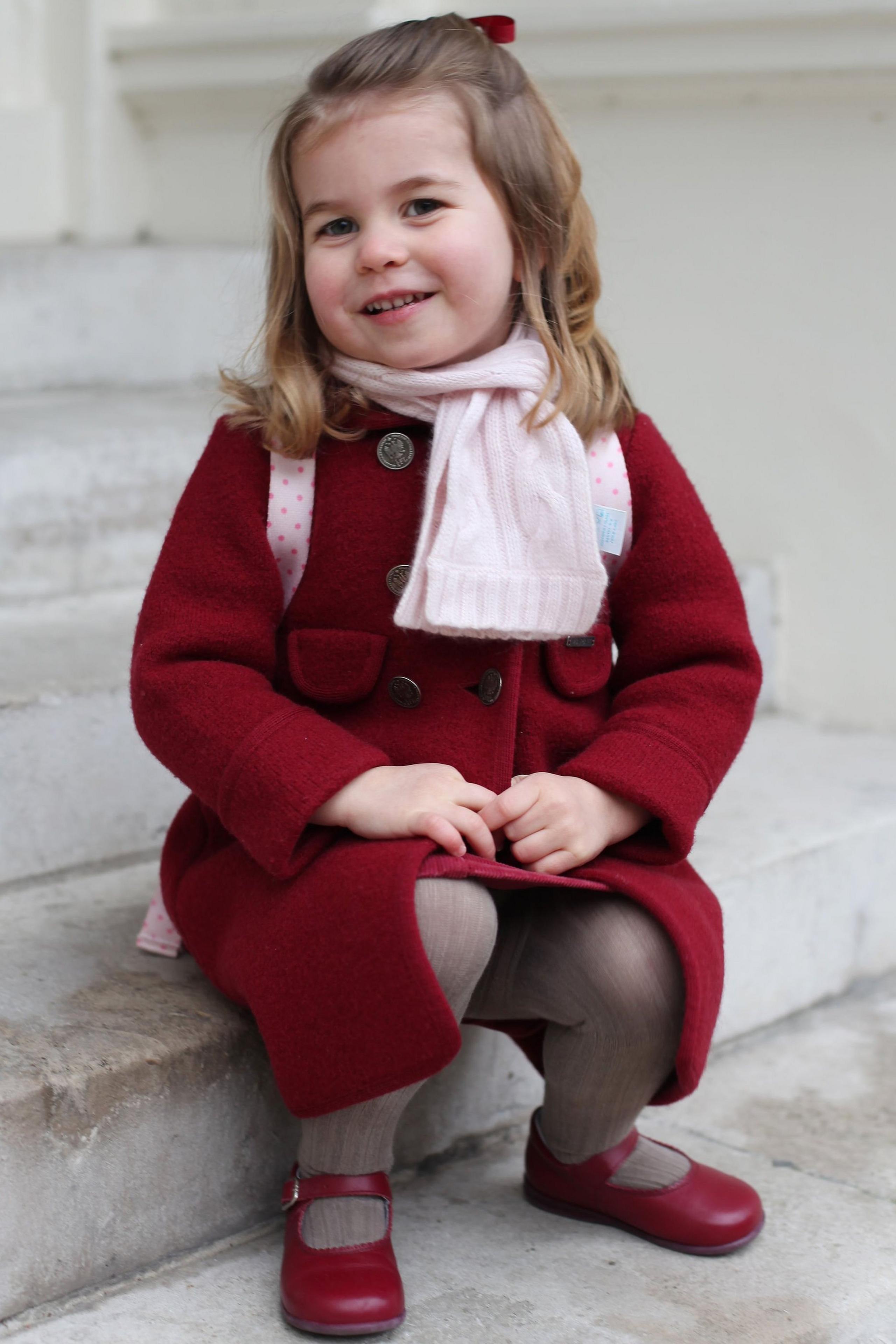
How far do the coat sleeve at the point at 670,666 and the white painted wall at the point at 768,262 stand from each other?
0.88 m

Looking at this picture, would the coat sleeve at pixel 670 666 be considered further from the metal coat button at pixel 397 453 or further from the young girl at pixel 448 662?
the metal coat button at pixel 397 453

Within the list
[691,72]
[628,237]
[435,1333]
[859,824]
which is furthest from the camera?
[628,237]

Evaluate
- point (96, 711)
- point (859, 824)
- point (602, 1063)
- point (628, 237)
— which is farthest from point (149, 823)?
point (628, 237)

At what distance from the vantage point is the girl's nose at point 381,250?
1.20 meters

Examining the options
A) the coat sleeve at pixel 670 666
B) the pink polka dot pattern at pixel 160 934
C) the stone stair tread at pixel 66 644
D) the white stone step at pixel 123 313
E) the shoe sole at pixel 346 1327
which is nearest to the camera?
the shoe sole at pixel 346 1327

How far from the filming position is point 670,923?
120 cm

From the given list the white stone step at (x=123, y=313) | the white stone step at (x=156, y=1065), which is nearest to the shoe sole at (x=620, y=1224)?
the white stone step at (x=156, y=1065)

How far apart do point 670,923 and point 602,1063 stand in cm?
14

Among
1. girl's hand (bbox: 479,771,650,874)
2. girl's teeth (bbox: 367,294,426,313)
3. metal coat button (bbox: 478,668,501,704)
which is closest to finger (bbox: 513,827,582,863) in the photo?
girl's hand (bbox: 479,771,650,874)

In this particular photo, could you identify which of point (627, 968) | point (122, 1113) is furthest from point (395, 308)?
point (122, 1113)

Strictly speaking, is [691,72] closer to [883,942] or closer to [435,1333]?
[883,942]

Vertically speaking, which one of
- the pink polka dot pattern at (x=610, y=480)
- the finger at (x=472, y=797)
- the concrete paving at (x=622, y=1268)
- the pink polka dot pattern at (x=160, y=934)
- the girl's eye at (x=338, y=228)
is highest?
the girl's eye at (x=338, y=228)

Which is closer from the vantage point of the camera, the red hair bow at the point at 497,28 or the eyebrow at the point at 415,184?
the eyebrow at the point at 415,184

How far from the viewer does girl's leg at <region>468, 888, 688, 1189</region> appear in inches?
47.4
